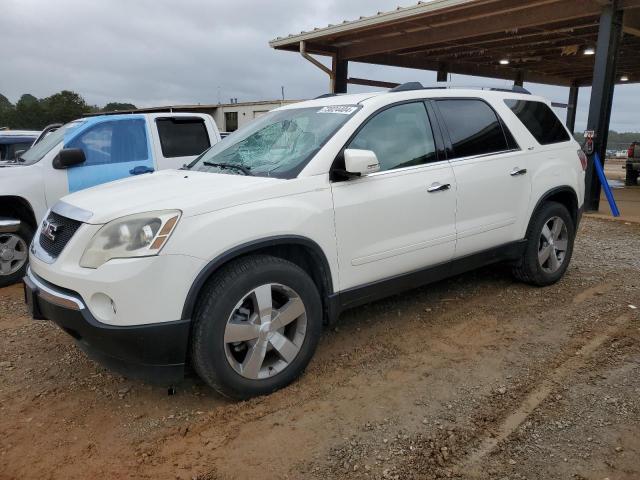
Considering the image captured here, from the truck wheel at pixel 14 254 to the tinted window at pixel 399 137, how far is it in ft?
13.4

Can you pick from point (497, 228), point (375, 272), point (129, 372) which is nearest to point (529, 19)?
point (497, 228)

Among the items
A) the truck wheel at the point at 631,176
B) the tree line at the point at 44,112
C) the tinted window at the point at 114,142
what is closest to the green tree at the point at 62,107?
the tree line at the point at 44,112

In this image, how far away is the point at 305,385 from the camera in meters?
3.19

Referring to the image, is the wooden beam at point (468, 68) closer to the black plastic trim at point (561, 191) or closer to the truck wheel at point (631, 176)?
the truck wheel at point (631, 176)

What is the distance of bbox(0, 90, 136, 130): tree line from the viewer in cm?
4316

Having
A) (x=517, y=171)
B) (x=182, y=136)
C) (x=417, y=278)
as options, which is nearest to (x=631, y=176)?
(x=517, y=171)

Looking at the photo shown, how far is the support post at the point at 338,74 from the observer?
13016mm

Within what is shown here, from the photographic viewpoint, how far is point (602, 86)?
896 centimetres

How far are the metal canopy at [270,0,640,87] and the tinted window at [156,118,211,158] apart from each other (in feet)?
16.8

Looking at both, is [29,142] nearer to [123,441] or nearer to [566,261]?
[123,441]

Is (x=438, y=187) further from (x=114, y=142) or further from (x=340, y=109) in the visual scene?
(x=114, y=142)

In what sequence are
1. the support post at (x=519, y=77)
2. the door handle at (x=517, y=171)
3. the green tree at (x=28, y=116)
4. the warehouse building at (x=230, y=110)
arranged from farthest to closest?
the green tree at (x=28, y=116), the warehouse building at (x=230, y=110), the support post at (x=519, y=77), the door handle at (x=517, y=171)

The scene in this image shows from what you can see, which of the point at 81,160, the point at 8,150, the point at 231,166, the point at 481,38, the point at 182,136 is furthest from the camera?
the point at 481,38

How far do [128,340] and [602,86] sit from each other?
30.3 ft
